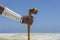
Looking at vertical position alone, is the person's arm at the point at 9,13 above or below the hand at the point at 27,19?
above

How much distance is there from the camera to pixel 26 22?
1398 millimetres

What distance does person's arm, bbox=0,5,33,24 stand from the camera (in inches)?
52.4

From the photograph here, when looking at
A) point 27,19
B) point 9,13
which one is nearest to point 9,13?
point 9,13

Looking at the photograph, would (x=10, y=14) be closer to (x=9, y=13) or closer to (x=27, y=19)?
(x=9, y=13)

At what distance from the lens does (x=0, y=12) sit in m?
1.34

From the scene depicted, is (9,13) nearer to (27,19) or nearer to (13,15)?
(13,15)

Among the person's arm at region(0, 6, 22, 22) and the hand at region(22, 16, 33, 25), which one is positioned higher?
the person's arm at region(0, 6, 22, 22)

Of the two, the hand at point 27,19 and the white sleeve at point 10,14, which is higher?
the white sleeve at point 10,14

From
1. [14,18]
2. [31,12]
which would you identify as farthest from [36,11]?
[14,18]

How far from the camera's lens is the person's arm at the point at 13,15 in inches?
52.4

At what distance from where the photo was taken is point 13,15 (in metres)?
1.35

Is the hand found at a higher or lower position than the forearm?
lower

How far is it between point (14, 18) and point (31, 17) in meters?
0.12

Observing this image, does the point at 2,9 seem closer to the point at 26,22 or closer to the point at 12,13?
the point at 12,13
